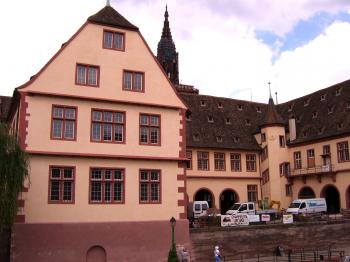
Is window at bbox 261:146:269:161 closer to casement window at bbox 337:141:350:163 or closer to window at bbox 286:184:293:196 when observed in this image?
window at bbox 286:184:293:196

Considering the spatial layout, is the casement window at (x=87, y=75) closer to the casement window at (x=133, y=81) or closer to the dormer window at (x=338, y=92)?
the casement window at (x=133, y=81)

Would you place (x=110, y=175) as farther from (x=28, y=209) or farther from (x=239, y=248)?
(x=239, y=248)

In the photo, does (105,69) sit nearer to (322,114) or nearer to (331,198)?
(322,114)

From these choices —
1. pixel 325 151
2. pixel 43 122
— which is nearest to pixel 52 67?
pixel 43 122

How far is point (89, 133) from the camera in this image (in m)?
27.2

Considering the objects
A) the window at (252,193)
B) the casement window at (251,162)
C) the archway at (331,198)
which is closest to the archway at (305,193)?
the archway at (331,198)

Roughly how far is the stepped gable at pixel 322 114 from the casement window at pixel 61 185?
27.2 m

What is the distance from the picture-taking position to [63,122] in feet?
87.8

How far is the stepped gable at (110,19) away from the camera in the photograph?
1131 inches

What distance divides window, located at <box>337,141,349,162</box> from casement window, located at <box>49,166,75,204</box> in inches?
1063

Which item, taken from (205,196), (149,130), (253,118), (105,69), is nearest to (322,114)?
(253,118)

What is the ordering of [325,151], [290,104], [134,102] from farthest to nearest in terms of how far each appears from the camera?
[290,104] → [325,151] → [134,102]

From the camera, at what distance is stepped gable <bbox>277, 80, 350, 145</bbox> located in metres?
45.1

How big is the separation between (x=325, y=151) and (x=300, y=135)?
4.33 meters
